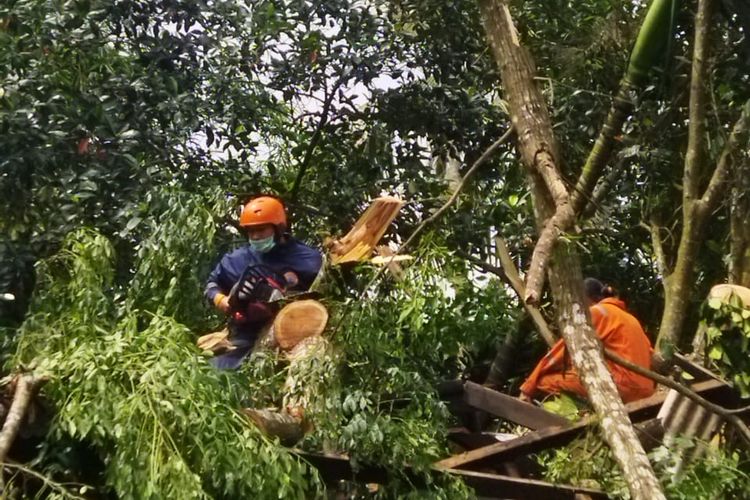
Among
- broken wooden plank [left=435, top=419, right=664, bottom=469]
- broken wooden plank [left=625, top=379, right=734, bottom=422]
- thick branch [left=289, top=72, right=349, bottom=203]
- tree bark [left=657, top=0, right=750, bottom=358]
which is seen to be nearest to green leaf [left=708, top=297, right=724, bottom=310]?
broken wooden plank [left=625, top=379, right=734, bottom=422]

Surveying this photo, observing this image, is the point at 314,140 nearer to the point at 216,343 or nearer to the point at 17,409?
the point at 216,343

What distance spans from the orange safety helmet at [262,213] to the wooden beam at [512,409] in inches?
58.7

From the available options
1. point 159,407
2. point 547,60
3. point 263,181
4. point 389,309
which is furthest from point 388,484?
point 547,60

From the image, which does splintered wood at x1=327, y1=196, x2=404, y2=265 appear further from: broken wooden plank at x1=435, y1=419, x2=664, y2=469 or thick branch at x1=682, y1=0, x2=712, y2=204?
thick branch at x1=682, y1=0, x2=712, y2=204

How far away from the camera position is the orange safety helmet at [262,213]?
23.3ft

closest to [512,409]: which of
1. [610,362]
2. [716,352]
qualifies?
[610,362]

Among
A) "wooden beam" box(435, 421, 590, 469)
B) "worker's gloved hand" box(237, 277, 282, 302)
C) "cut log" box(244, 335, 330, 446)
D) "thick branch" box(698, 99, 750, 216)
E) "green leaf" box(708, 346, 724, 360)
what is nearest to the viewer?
"cut log" box(244, 335, 330, 446)

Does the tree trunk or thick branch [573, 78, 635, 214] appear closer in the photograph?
the tree trunk

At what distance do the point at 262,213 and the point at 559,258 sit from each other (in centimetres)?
184

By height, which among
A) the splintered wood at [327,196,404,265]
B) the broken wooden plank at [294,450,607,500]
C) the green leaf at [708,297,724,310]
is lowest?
the broken wooden plank at [294,450,607,500]

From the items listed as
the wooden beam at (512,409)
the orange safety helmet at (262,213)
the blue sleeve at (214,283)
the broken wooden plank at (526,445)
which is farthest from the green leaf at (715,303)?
the blue sleeve at (214,283)

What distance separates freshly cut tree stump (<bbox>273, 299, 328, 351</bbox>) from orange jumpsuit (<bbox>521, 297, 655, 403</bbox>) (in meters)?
1.45

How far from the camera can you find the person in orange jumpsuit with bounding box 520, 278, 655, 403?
713 centimetres

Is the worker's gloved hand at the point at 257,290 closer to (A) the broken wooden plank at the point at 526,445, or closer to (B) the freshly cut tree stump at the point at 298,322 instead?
(B) the freshly cut tree stump at the point at 298,322
